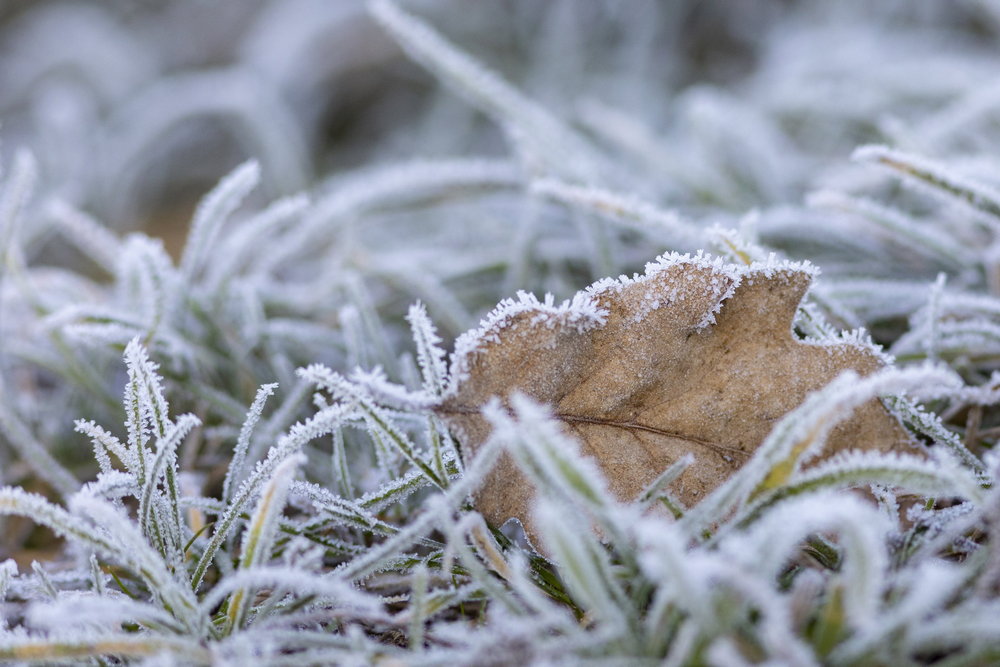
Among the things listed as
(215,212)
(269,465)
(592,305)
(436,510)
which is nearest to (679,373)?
(592,305)

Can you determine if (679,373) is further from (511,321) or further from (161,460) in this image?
(161,460)

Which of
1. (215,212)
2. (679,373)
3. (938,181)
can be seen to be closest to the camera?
(679,373)

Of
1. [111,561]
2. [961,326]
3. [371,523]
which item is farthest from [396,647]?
[961,326]

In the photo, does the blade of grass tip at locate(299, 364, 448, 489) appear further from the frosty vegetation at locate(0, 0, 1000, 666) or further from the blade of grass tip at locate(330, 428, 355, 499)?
the blade of grass tip at locate(330, 428, 355, 499)

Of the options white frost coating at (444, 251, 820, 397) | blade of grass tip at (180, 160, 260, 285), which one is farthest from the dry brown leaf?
blade of grass tip at (180, 160, 260, 285)

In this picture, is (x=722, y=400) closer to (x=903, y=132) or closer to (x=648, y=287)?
(x=648, y=287)

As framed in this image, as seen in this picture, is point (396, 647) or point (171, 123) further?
point (171, 123)
